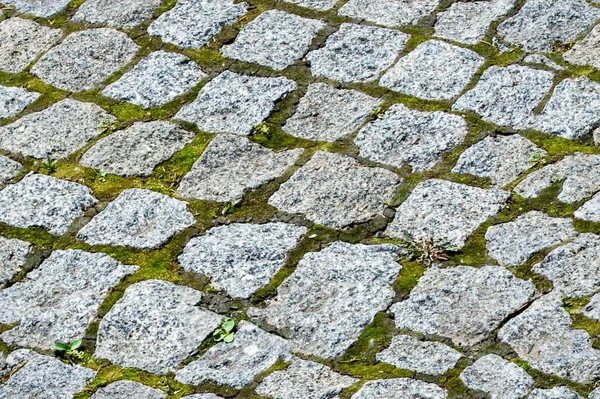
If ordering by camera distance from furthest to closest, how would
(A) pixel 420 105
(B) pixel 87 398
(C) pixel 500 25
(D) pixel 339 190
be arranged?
(C) pixel 500 25
(A) pixel 420 105
(D) pixel 339 190
(B) pixel 87 398

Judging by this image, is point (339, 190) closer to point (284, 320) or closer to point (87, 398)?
point (284, 320)

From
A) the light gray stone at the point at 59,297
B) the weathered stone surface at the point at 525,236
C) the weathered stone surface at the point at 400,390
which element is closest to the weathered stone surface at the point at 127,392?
the light gray stone at the point at 59,297

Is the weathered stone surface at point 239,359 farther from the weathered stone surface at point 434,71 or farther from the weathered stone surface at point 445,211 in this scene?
the weathered stone surface at point 434,71

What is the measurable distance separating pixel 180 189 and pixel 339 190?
1.87ft

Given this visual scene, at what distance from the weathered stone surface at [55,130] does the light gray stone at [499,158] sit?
1.40 meters

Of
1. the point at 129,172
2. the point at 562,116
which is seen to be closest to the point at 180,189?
the point at 129,172

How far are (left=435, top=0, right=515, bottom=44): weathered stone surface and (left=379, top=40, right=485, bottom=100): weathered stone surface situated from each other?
0.08m

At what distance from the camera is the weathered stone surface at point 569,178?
3430 millimetres

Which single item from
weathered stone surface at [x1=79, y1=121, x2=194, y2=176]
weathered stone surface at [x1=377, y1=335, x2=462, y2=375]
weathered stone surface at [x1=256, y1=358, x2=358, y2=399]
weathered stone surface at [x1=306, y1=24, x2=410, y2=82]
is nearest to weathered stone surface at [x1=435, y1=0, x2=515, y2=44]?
weathered stone surface at [x1=306, y1=24, x2=410, y2=82]

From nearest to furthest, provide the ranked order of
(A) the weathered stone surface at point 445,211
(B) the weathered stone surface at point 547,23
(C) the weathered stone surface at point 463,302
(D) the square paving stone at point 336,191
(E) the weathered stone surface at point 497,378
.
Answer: (E) the weathered stone surface at point 497,378
(C) the weathered stone surface at point 463,302
(A) the weathered stone surface at point 445,211
(D) the square paving stone at point 336,191
(B) the weathered stone surface at point 547,23

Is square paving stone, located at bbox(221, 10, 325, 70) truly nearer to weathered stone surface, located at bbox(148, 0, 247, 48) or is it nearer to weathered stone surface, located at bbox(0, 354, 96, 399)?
weathered stone surface, located at bbox(148, 0, 247, 48)

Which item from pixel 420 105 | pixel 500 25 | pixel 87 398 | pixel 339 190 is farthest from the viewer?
pixel 500 25

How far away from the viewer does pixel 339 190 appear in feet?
11.8

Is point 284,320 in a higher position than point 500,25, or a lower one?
lower
